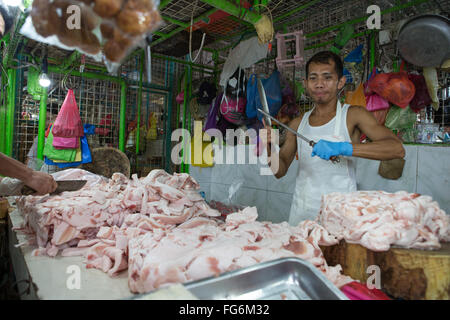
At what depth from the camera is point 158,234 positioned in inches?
62.4

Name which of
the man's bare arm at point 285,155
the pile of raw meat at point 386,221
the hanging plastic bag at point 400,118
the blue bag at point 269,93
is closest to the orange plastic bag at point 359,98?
the hanging plastic bag at point 400,118

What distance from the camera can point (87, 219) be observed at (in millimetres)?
1930

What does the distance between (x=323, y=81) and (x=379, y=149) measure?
72cm

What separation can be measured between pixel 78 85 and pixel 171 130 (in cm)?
220

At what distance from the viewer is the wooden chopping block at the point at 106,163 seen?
16.7 feet

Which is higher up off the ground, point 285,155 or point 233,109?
point 233,109

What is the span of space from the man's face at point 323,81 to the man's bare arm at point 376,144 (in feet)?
1.02

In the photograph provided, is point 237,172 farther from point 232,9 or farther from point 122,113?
point 232,9

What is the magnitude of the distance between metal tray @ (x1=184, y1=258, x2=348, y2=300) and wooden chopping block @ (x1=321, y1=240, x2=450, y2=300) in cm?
46

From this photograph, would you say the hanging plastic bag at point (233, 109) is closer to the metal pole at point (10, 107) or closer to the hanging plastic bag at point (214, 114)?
the hanging plastic bag at point (214, 114)

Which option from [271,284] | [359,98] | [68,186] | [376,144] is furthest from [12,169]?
[359,98]

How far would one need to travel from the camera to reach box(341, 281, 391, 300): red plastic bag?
1.17 meters

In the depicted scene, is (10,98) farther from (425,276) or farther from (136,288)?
(425,276)

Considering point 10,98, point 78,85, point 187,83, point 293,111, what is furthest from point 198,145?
point 10,98
